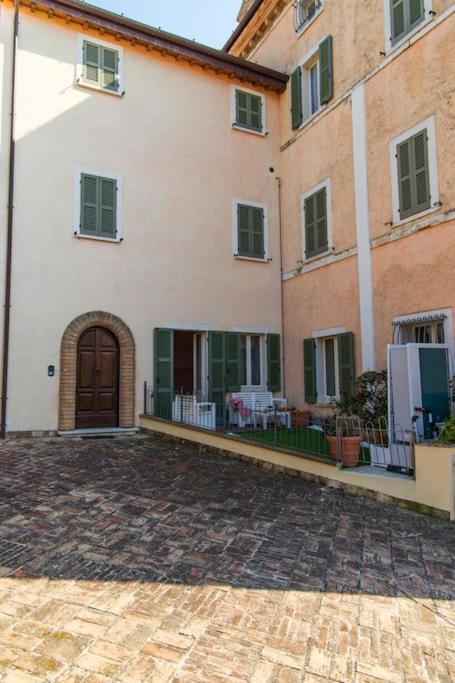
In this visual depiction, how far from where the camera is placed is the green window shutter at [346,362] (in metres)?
9.33

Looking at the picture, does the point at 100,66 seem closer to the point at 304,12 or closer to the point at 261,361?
the point at 304,12

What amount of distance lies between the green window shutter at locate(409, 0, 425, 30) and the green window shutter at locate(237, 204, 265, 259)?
502cm

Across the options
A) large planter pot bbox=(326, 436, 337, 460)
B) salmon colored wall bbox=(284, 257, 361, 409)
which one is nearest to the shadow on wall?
large planter pot bbox=(326, 436, 337, 460)

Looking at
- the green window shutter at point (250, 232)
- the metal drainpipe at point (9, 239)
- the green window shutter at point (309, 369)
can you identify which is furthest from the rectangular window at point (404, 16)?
the metal drainpipe at point (9, 239)

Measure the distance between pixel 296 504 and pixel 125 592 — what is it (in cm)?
265

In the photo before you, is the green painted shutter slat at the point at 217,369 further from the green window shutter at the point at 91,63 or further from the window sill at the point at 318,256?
the green window shutter at the point at 91,63

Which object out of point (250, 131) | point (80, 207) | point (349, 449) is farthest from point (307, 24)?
point (349, 449)

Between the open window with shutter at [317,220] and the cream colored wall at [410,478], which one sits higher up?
the open window with shutter at [317,220]

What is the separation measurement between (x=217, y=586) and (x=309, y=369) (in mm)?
7559

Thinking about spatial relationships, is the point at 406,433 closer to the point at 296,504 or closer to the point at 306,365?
the point at 296,504

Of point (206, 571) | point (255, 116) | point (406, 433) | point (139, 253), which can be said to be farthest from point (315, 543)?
point (255, 116)

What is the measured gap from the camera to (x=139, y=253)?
10594 mm

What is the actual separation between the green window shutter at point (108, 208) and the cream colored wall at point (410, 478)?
5628 mm

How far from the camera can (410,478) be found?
557 centimetres
